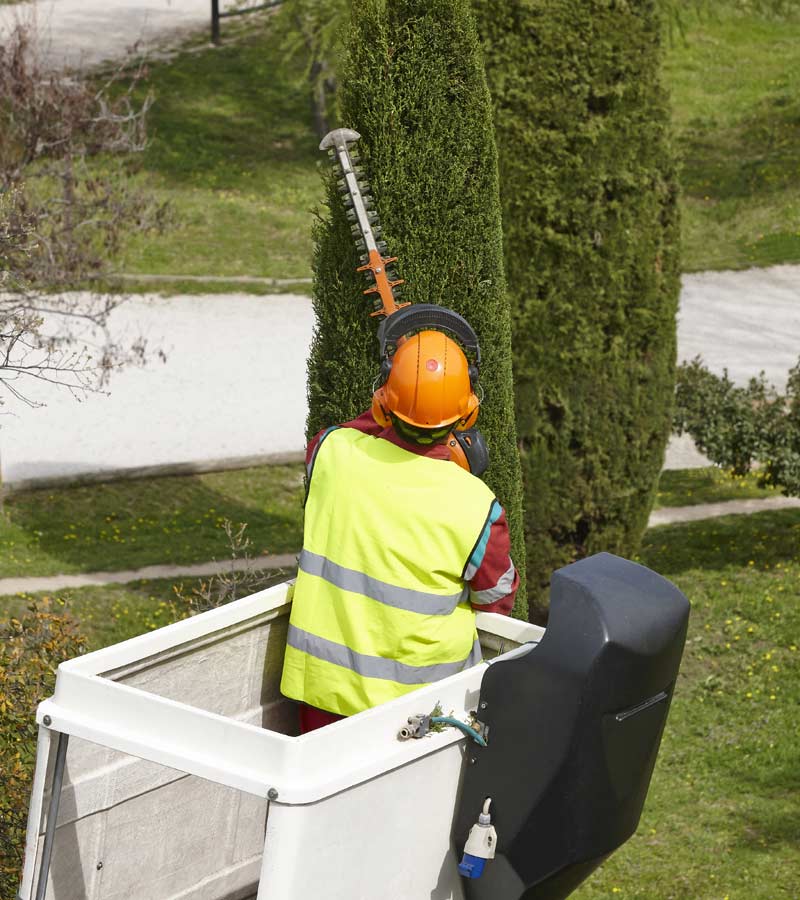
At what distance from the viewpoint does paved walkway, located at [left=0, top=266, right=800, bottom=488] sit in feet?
39.1

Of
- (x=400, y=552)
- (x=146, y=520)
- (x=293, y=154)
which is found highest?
(x=400, y=552)

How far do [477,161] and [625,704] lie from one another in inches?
131

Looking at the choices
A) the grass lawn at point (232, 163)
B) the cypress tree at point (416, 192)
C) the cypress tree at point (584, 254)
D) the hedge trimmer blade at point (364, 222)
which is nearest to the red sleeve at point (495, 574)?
the hedge trimmer blade at point (364, 222)

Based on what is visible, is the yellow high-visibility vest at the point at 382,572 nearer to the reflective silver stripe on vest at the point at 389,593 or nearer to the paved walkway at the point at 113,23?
the reflective silver stripe on vest at the point at 389,593

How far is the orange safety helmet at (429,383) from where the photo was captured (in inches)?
153

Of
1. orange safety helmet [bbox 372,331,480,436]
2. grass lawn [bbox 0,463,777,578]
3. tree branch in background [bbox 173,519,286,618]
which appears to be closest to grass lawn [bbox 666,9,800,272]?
grass lawn [bbox 0,463,777,578]

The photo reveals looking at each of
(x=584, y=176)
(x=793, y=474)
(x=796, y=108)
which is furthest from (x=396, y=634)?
(x=796, y=108)

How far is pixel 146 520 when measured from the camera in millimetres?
10492

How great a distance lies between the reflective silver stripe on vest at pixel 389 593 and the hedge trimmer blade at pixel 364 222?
1727 millimetres

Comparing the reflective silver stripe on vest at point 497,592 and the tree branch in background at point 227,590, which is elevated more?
the reflective silver stripe on vest at point 497,592

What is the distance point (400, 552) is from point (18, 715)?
1834 millimetres

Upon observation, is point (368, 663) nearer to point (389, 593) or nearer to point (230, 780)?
point (389, 593)

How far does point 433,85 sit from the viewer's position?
5.98 m

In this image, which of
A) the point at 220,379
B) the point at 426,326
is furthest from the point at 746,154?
the point at 426,326
